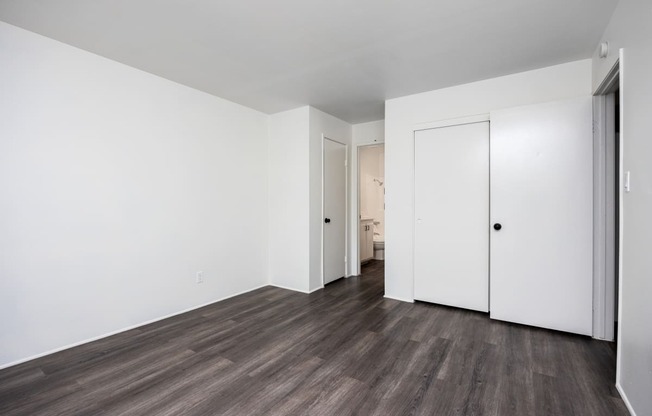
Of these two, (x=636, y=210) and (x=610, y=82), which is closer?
(x=636, y=210)

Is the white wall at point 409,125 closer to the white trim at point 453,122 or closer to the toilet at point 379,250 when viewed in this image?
the white trim at point 453,122

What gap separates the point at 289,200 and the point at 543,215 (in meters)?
2.97

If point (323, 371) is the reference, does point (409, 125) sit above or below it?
above

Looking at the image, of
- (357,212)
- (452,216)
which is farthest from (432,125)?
(357,212)

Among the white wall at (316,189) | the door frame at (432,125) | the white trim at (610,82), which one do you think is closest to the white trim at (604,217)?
the white trim at (610,82)

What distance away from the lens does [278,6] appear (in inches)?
76.0

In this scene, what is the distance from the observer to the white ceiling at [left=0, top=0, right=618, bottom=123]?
6.38 feet

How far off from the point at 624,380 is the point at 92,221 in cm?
408

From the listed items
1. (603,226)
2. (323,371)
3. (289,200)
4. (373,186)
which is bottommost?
(323,371)

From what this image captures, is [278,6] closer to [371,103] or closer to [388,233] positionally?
[371,103]

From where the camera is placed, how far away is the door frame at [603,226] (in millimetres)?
2486

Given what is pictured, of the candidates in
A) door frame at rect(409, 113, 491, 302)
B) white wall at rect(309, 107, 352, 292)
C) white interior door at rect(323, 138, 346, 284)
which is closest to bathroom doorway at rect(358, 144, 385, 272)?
white interior door at rect(323, 138, 346, 284)

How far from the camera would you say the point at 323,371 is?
2080mm

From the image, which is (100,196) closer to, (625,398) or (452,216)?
(452,216)
